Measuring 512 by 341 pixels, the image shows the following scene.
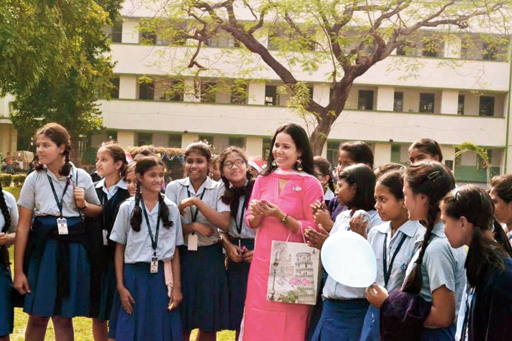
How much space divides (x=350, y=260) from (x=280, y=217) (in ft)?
3.78

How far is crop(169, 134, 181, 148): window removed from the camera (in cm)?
3478

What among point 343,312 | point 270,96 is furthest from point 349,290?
point 270,96

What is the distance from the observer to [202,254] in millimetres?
4762

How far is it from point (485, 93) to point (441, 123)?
2798 millimetres

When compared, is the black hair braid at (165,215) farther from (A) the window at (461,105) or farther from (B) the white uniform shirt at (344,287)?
(A) the window at (461,105)

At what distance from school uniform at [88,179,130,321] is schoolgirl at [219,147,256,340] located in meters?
0.82

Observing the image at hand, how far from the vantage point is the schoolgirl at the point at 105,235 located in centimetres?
473

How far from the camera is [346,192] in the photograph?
379cm

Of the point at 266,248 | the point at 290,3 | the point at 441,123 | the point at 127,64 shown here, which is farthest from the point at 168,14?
the point at 441,123

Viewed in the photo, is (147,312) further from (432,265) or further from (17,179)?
(17,179)

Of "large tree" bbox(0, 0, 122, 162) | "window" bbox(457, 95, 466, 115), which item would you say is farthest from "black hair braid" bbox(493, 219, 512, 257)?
"window" bbox(457, 95, 466, 115)

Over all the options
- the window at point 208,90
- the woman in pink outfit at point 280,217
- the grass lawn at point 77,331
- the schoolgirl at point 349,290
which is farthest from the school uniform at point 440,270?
the window at point 208,90

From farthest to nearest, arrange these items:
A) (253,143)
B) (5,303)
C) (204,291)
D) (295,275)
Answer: (253,143) → (204,291) → (5,303) → (295,275)

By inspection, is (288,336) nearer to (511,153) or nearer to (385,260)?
(385,260)
